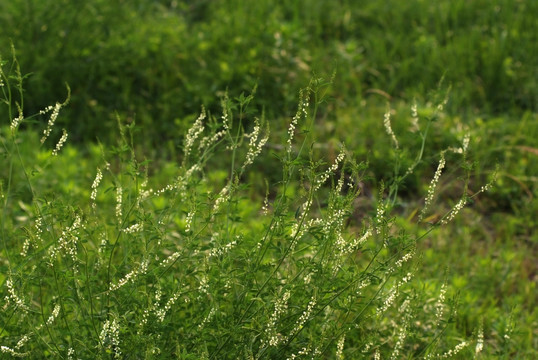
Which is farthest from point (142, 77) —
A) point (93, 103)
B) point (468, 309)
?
point (468, 309)

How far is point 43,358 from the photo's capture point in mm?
2906

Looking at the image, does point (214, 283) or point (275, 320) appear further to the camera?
point (214, 283)

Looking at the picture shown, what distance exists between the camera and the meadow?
8.71 ft

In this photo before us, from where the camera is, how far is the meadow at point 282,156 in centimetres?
266

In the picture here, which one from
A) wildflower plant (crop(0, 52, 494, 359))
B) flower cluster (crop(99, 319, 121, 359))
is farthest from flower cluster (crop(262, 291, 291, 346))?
flower cluster (crop(99, 319, 121, 359))

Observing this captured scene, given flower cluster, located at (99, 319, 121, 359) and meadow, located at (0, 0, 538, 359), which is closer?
flower cluster, located at (99, 319, 121, 359)

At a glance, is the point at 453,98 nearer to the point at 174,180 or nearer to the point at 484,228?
the point at 484,228

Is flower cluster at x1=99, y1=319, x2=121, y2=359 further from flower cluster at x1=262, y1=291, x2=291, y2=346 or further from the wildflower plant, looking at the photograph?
flower cluster at x1=262, y1=291, x2=291, y2=346

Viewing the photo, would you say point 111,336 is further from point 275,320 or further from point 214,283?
point 275,320

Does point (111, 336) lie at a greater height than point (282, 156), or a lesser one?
lesser

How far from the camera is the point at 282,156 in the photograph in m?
2.51

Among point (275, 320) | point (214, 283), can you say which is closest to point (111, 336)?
point (214, 283)

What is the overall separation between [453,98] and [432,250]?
5.55ft

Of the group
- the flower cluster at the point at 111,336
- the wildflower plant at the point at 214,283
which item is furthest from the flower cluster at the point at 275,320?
the flower cluster at the point at 111,336
